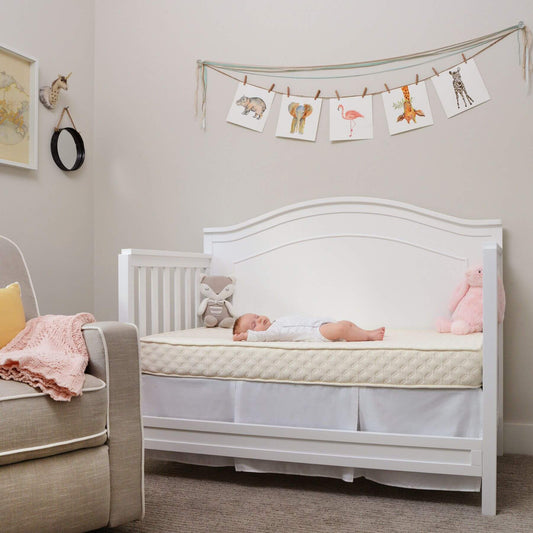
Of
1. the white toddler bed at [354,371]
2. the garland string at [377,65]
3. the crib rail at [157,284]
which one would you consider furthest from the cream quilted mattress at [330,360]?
the garland string at [377,65]

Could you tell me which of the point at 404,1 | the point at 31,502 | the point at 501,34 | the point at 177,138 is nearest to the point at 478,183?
the point at 501,34

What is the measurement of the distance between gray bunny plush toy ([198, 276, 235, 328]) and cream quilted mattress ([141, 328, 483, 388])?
43cm

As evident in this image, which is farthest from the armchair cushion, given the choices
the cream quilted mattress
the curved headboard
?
the curved headboard

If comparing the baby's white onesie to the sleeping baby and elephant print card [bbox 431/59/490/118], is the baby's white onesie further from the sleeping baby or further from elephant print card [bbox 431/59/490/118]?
elephant print card [bbox 431/59/490/118]

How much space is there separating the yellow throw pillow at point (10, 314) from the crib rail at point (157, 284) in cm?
39

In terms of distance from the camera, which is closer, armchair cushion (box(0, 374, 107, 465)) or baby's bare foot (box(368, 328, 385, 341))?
armchair cushion (box(0, 374, 107, 465))

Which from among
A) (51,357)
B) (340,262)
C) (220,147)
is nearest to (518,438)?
(340,262)

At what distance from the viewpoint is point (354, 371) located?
1916 mm

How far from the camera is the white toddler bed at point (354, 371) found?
184cm

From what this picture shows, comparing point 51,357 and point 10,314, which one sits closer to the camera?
point 51,357

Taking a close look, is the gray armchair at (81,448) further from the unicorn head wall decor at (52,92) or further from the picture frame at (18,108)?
the unicorn head wall decor at (52,92)

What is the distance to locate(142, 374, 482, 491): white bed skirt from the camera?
1.86m

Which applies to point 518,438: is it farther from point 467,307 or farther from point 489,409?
point 489,409

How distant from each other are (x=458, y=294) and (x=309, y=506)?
→ 0.96 meters
